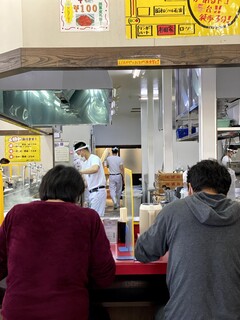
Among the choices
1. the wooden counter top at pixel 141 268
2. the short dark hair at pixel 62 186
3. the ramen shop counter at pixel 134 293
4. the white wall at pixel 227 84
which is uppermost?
the white wall at pixel 227 84

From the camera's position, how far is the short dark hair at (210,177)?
5.71ft

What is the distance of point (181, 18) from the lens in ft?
7.25

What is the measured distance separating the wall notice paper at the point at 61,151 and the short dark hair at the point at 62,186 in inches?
267

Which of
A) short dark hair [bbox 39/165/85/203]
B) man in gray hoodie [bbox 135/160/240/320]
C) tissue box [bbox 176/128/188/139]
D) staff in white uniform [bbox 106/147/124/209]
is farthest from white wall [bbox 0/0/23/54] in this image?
staff in white uniform [bbox 106/147/124/209]

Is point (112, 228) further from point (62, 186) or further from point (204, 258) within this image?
point (204, 258)

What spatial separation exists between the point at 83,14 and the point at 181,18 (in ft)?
2.12

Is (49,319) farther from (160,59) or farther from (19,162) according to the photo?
(19,162)

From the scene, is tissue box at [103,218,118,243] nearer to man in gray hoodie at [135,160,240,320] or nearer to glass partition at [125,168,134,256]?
glass partition at [125,168,134,256]

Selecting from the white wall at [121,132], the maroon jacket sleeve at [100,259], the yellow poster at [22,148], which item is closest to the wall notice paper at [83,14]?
the maroon jacket sleeve at [100,259]

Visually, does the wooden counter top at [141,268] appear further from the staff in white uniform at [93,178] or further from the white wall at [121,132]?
the white wall at [121,132]

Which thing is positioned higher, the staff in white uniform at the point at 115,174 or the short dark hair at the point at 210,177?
the short dark hair at the point at 210,177

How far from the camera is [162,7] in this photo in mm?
2172

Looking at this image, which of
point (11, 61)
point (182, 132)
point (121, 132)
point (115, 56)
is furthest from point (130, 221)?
point (121, 132)

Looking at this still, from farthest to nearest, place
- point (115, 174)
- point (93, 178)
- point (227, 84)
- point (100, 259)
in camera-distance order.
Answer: point (115, 174)
point (93, 178)
point (227, 84)
point (100, 259)
